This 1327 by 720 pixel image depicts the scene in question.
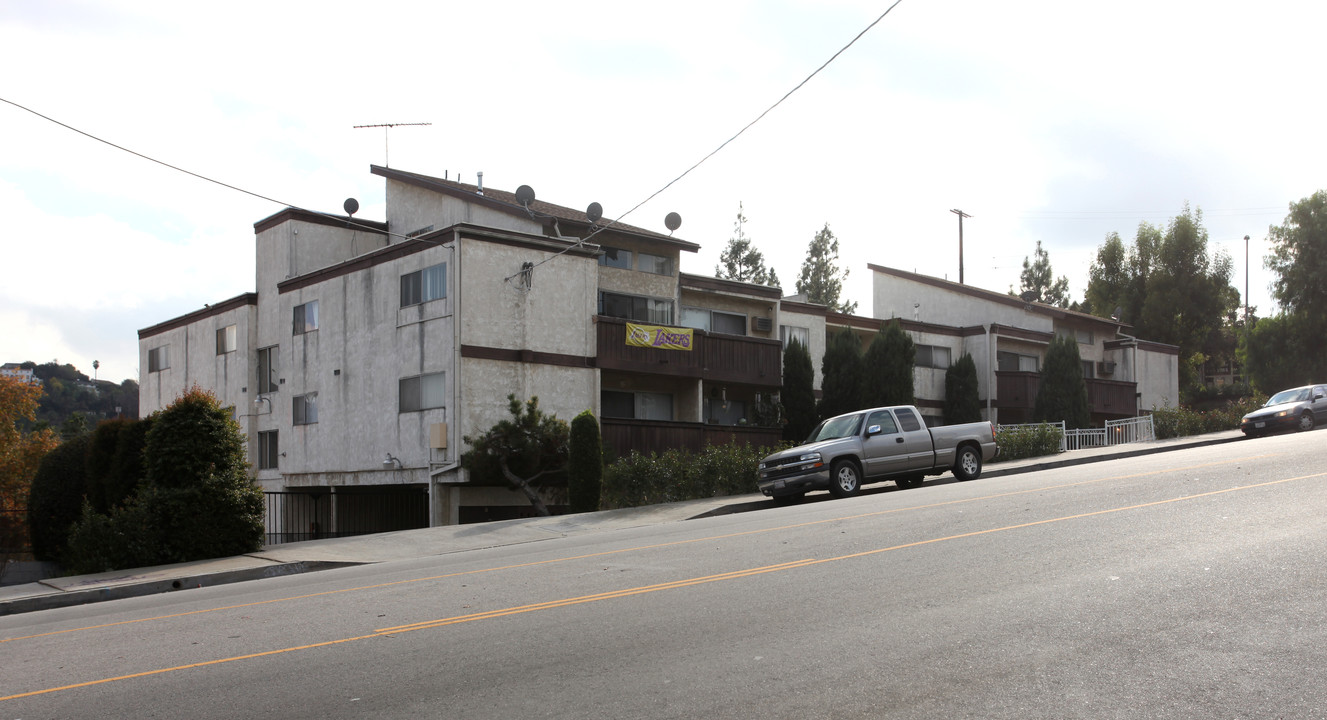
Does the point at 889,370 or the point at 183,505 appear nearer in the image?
the point at 183,505

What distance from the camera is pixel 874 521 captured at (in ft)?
42.7

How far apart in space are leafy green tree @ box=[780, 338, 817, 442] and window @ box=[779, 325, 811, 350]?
6.52 feet

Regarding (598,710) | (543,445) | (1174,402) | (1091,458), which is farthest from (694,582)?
(1174,402)

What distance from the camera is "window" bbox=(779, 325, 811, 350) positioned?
1420 inches

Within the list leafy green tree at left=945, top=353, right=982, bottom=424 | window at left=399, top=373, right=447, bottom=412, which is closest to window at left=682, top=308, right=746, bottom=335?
window at left=399, top=373, right=447, bottom=412

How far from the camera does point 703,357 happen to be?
30266 millimetres

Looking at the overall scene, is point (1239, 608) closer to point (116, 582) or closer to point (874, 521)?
point (874, 521)

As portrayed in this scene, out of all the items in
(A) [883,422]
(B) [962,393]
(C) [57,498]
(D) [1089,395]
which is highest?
(B) [962,393]

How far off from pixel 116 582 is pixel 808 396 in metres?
22.6

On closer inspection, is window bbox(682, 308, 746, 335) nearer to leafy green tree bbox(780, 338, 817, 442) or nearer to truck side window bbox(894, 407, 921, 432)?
leafy green tree bbox(780, 338, 817, 442)

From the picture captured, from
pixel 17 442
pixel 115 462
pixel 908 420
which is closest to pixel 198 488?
pixel 115 462

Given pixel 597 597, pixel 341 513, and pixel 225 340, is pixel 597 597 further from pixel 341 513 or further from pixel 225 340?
pixel 225 340

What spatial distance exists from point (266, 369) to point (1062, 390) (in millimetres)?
30549

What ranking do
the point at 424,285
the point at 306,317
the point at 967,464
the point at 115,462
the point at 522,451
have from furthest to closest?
the point at 306,317 → the point at 424,285 → the point at 522,451 → the point at 967,464 → the point at 115,462
